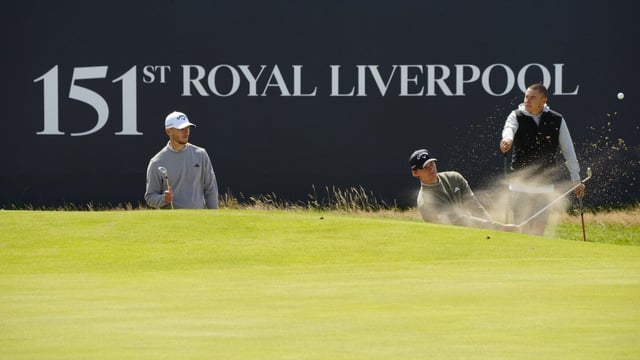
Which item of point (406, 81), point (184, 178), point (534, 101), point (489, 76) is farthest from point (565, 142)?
point (406, 81)

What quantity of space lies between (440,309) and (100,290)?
1.64 metres

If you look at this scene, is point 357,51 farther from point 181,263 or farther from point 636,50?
point 181,263

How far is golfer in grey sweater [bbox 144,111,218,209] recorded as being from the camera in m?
11.1

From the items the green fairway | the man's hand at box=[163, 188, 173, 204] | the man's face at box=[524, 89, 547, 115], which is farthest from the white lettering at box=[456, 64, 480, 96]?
the green fairway

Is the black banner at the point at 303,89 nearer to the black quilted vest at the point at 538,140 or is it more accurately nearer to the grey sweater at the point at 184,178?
the black quilted vest at the point at 538,140

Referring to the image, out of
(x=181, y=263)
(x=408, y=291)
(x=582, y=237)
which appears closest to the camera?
(x=408, y=291)

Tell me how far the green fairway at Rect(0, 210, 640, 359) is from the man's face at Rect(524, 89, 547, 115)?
228 centimetres

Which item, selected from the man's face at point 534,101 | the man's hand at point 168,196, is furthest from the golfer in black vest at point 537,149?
the man's hand at point 168,196

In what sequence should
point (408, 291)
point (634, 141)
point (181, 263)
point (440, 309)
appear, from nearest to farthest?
point (440, 309) < point (408, 291) < point (181, 263) < point (634, 141)

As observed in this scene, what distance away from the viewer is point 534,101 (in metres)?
11.0

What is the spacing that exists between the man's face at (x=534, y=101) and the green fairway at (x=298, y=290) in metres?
2.28

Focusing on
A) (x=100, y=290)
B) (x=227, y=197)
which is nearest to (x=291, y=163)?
(x=227, y=197)

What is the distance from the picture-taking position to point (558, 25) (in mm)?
14766

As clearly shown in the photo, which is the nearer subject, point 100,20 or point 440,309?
point 440,309
